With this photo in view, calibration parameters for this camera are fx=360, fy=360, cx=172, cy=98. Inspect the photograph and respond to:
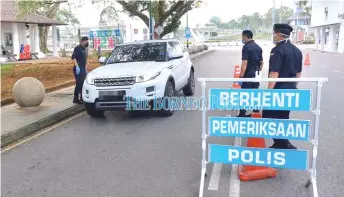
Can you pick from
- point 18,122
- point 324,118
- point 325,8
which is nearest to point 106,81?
point 18,122

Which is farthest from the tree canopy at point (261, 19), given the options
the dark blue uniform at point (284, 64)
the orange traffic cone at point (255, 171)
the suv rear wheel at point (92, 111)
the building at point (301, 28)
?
the orange traffic cone at point (255, 171)

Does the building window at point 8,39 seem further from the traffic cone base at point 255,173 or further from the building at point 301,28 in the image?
the building at point 301,28

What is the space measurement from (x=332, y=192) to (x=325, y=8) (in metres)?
44.2

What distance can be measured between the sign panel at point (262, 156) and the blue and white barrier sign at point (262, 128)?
0.18m

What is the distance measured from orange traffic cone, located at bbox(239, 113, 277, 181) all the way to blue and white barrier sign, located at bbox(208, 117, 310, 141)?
1.49ft

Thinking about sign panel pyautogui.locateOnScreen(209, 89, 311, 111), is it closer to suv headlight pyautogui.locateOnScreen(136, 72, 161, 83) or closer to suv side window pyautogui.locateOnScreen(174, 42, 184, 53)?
suv headlight pyautogui.locateOnScreen(136, 72, 161, 83)

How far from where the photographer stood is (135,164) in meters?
5.26

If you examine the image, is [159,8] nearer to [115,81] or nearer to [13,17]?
[13,17]

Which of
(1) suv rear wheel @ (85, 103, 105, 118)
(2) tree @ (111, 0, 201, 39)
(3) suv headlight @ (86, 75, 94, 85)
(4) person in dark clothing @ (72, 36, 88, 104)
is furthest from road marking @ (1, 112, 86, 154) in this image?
(2) tree @ (111, 0, 201, 39)

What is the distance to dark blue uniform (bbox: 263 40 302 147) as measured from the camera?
15.4 feet

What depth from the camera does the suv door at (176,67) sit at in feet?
28.9

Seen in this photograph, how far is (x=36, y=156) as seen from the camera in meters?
5.89

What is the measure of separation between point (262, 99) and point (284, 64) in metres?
1.06

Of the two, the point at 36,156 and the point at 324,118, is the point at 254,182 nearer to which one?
the point at 36,156
